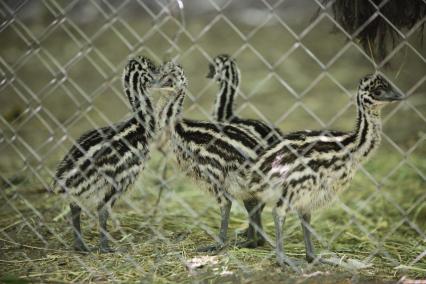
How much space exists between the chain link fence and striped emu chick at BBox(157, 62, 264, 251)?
153 mm

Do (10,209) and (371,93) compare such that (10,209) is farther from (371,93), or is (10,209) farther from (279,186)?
(371,93)

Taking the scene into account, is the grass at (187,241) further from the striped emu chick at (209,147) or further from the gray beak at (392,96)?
the gray beak at (392,96)

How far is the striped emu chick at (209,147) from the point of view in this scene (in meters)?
4.59

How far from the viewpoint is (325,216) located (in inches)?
223

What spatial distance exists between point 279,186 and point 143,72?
1260 millimetres

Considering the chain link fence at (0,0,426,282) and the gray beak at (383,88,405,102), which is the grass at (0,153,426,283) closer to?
the chain link fence at (0,0,426,282)

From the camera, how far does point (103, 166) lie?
454 cm

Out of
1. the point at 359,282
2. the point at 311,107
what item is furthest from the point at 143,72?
the point at 311,107

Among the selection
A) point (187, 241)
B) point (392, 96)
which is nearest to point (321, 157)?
point (392, 96)

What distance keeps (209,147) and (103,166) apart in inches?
27.0

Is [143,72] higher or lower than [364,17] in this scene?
higher

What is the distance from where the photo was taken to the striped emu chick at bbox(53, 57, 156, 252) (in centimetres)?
454

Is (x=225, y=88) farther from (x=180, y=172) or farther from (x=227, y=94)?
(x=180, y=172)

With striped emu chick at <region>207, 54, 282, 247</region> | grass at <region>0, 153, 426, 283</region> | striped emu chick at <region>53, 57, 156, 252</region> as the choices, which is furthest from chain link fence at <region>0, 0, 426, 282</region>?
striped emu chick at <region>207, 54, 282, 247</region>
